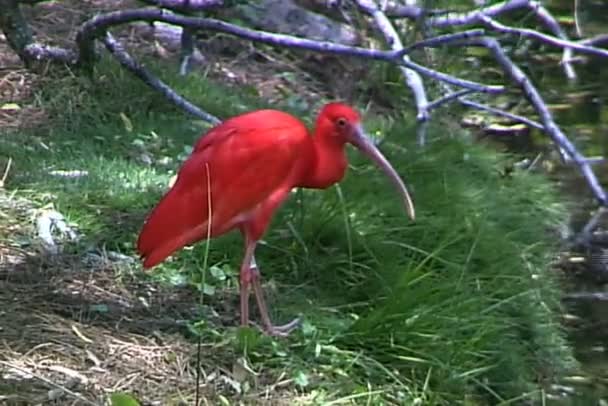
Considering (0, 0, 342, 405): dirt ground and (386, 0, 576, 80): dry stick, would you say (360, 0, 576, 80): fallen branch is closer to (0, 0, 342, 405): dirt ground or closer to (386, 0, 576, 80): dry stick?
(386, 0, 576, 80): dry stick

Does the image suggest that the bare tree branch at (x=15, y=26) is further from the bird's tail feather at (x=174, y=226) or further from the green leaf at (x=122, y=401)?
the green leaf at (x=122, y=401)

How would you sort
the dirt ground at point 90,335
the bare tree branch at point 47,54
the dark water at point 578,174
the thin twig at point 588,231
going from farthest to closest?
the bare tree branch at point 47,54, the thin twig at point 588,231, the dark water at point 578,174, the dirt ground at point 90,335

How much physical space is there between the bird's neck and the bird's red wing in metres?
0.05

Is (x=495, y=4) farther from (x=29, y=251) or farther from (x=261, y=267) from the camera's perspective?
(x=29, y=251)

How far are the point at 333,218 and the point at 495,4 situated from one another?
2.90 ft

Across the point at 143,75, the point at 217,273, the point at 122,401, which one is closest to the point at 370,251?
the point at 217,273

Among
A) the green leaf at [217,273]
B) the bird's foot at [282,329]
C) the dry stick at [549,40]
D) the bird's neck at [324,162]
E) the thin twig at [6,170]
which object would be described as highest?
the dry stick at [549,40]

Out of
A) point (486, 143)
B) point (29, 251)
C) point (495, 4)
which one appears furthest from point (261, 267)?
point (486, 143)

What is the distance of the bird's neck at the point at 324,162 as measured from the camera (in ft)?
13.0

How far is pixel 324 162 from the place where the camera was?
3.97 metres

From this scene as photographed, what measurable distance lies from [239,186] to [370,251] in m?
0.73

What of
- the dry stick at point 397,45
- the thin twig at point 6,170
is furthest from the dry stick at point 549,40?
the thin twig at point 6,170

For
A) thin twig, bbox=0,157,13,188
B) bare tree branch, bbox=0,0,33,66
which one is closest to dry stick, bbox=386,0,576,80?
bare tree branch, bbox=0,0,33,66

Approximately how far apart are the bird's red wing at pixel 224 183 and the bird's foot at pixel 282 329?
1.00 feet
